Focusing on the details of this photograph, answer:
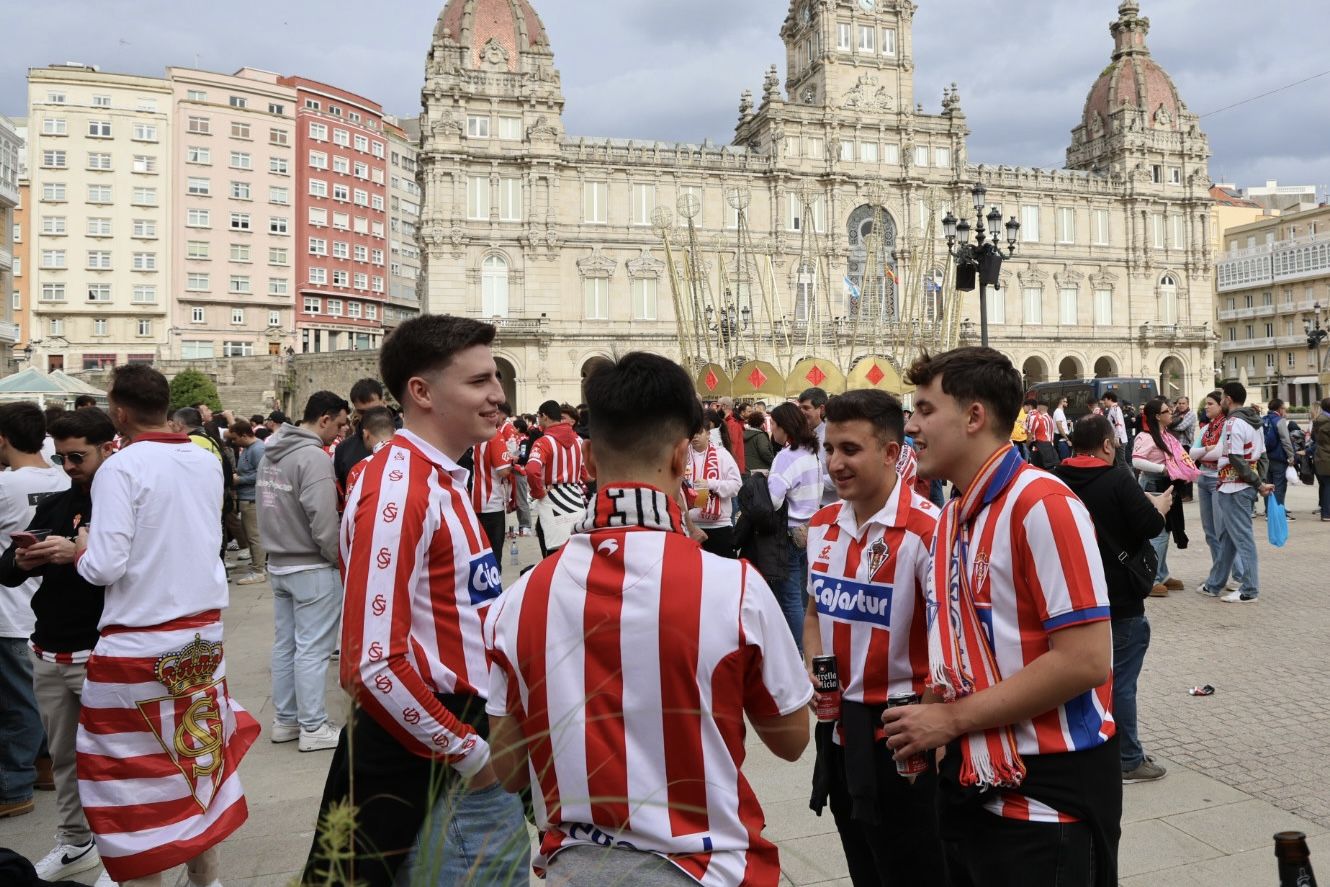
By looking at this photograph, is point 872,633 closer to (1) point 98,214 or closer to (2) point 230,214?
(2) point 230,214

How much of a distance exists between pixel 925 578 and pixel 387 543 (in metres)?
1.61

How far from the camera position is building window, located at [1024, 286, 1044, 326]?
165 ft

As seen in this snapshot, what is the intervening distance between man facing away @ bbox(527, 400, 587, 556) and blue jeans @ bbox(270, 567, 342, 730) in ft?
7.34

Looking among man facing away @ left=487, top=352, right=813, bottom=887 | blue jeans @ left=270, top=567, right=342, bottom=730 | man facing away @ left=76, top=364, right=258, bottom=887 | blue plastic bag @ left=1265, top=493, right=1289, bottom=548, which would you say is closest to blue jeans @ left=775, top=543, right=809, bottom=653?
blue jeans @ left=270, top=567, right=342, bottom=730

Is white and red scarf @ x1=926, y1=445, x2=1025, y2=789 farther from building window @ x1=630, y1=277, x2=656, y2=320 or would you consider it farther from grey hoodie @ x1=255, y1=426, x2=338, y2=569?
building window @ x1=630, y1=277, x2=656, y2=320

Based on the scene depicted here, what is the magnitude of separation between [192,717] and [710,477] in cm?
428

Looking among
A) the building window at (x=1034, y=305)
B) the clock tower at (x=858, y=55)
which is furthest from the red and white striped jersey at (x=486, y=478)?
the building window at (x=1034, y=305)

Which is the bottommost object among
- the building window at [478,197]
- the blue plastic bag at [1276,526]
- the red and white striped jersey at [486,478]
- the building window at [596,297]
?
the blue plastic bag at [1276,526]

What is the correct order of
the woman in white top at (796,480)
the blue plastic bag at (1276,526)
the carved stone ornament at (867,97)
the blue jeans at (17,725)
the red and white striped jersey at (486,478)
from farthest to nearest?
the carved stone ornament at (867,97), the blue plastic bag at (1276,526), the red and white striped jersey at (486,478), the woman in white top at (796,480), the blue jeans at (17,725)

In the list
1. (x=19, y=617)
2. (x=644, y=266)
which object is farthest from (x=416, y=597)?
(x=644, y=266)

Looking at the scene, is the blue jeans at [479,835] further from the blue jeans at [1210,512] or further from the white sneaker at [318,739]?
the blue jeans at [1210,512]

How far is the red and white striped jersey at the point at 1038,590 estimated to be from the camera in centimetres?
208

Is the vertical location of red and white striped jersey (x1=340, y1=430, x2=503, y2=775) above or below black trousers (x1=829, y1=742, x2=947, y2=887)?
above

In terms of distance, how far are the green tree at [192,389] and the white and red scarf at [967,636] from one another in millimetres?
45095
